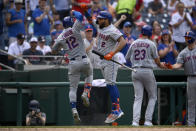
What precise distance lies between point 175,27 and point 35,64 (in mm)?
4408

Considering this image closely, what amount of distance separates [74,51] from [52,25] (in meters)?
5.60

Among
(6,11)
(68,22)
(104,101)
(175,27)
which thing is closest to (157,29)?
(175,27)

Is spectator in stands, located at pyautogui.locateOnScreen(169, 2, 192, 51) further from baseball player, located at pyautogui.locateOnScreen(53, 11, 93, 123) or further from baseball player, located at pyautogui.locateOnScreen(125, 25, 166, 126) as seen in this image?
baseball player, located at pyautogui.locateOnScreen(53, 11, 93, 123)

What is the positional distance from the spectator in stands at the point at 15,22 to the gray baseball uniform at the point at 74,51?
481 centimetres

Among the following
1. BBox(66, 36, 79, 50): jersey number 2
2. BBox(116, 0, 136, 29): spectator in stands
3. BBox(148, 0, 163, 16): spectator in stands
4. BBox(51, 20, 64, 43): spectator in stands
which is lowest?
BBox(66, 36, 79, 50): jersey number 2

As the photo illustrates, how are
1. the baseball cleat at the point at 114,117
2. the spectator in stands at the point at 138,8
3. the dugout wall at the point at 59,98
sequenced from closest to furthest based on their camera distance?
the baseball cleat at the point at 114,117
the dugout wall at the point at 59,98
the spectator in stands at the point at 138,8

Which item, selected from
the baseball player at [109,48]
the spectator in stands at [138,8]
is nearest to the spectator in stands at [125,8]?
the spectator in stands at [138,8]

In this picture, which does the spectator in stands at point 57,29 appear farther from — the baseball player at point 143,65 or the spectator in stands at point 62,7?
the baseball player at point 143,65

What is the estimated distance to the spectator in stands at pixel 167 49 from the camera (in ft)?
43.5

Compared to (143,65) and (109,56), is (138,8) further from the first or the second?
(109,56)

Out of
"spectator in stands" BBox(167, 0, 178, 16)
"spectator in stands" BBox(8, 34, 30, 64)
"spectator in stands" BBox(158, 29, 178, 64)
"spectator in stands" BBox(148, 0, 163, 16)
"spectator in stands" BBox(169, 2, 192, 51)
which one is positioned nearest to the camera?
"spectator in stands" BBox(158, 29, 178, 64)

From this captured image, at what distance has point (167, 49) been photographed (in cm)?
1323

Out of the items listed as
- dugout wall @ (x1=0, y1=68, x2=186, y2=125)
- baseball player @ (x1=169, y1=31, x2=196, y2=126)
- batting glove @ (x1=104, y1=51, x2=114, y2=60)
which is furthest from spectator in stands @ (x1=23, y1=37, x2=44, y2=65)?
batting glove @ (x1=104, y1=51, x2=114, y2=60)

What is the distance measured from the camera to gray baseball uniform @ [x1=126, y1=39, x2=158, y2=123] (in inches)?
409
